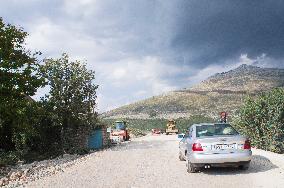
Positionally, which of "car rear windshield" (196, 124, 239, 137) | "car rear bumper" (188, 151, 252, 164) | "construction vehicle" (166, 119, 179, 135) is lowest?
"car rear bumper" (188, 151, 252, 164)

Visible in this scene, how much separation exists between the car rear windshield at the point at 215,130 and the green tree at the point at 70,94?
16.4 m

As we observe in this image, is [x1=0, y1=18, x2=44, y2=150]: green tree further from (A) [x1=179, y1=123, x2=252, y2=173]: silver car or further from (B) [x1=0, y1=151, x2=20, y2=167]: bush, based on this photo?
(A) [x1=179, y1=123, x2=252, y2=173]: silver car

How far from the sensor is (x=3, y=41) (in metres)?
25.4

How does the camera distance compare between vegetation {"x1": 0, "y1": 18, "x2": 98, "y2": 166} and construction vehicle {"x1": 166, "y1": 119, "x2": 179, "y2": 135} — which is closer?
vegetation {"x1": 0, "y1": 18, "x2": 98, "y2": 166}

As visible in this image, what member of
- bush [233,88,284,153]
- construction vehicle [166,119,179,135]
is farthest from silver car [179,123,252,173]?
construction vehicle [166,119,179,135]

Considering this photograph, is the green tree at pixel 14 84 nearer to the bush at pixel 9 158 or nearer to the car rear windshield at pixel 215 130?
the bush at pixel 9 158

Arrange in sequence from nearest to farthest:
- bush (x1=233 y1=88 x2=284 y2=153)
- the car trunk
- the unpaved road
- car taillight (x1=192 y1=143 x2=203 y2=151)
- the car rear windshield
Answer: the unpaved road
the car trunk
car taillight (x1=192 y1=143 x2=203 y2=151)
the car rear windshield
bush (x1=233 y1=88 x2=284 y2=153)

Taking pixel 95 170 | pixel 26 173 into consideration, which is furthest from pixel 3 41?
pixel 95 170

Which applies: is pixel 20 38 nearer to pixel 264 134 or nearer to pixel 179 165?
pixel 179 165

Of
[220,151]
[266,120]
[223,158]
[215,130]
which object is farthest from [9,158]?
[266,120]

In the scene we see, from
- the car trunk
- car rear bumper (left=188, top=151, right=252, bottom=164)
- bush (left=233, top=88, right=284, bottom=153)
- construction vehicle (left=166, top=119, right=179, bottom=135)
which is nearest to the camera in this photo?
car rear bumper (left=188, top=151, right=252, bottom=164)

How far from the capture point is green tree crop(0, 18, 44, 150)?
24703 millimetres

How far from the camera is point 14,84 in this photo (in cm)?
2558

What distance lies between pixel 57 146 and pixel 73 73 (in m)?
5.44
